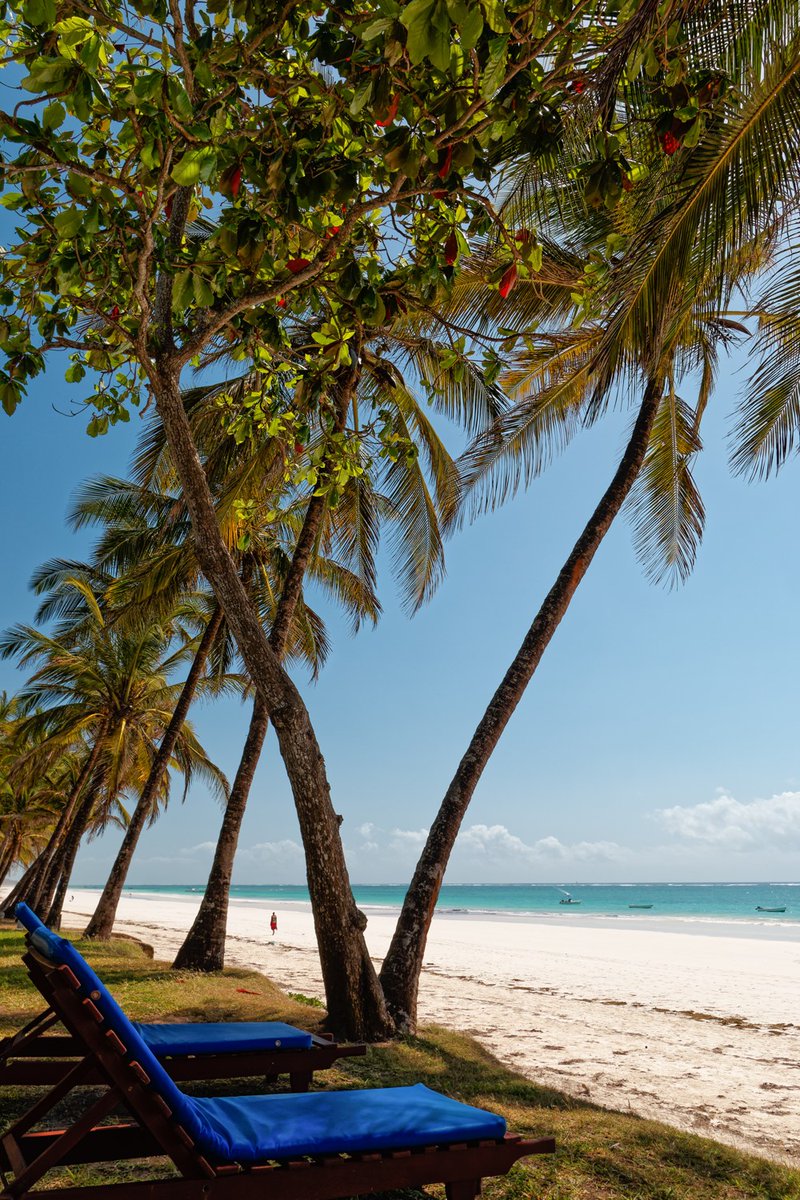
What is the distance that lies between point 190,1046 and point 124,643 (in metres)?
14.4

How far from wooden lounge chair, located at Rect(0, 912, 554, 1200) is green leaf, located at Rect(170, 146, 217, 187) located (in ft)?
9.00

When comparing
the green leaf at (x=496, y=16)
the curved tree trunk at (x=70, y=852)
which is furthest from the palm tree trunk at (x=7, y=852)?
the green leaf at (x=496, y=16)

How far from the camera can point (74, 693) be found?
698 inches

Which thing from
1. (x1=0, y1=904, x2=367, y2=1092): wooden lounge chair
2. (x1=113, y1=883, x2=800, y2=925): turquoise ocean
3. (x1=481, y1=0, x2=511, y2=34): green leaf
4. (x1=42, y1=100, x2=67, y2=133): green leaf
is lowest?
(x1=113, y1=883, x2=800, y2=925): turquoise ocean

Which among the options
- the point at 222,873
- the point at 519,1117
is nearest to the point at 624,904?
the point at 222,873

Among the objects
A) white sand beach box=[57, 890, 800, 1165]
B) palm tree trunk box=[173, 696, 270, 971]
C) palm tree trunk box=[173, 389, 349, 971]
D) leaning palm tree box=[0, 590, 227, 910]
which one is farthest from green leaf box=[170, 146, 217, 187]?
leaning palm tree box=[0, 590, 227, 910]

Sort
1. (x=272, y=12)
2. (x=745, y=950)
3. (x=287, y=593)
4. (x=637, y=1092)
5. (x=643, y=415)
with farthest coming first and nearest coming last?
1. (x=745, y=950)
2. (x=287, y=593)
3. (x=643, y=415)
4. (x=637, y=1092)
5. (x=272, y=12)

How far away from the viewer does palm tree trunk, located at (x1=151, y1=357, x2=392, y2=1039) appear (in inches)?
233

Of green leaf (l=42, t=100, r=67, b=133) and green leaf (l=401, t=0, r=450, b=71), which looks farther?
green leaf (l=42, t=100, r=67, b=133)

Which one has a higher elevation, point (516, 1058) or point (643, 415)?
point (643, 415)

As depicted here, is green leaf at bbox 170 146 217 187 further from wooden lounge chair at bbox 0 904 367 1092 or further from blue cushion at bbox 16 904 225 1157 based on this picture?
wooden lounge chair at bbox 0 904 367 1092

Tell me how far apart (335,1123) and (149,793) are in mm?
10864

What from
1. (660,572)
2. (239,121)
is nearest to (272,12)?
(239,121)

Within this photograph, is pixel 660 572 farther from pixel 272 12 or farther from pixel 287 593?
pixel 272 12
